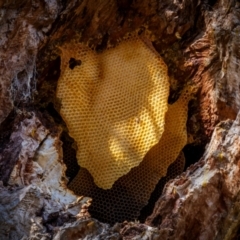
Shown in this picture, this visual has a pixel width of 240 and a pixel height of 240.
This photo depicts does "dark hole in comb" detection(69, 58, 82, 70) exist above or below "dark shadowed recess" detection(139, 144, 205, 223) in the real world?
above

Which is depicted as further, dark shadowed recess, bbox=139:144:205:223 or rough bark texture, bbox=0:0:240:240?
dark shadowed recess, bbox=139:144:205:223

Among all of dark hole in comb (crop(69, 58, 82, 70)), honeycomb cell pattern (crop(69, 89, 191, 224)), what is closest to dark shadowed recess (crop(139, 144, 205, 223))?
honeycomb cell pattern (crop(69, 89, 191, 224))

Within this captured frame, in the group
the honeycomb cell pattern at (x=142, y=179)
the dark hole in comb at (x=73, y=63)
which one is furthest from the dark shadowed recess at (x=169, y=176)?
the dark hole in comb at (x=73, y=63)

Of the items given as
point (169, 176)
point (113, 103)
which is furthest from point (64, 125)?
point (169, 176)

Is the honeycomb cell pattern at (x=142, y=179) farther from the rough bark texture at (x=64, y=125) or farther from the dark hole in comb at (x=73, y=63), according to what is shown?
the dark hole in comb at (x=73, y=63)

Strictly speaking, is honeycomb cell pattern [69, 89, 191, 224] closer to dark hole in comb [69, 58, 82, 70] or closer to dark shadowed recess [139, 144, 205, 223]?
dark shadowed recess [139, 144, 205, 223]
